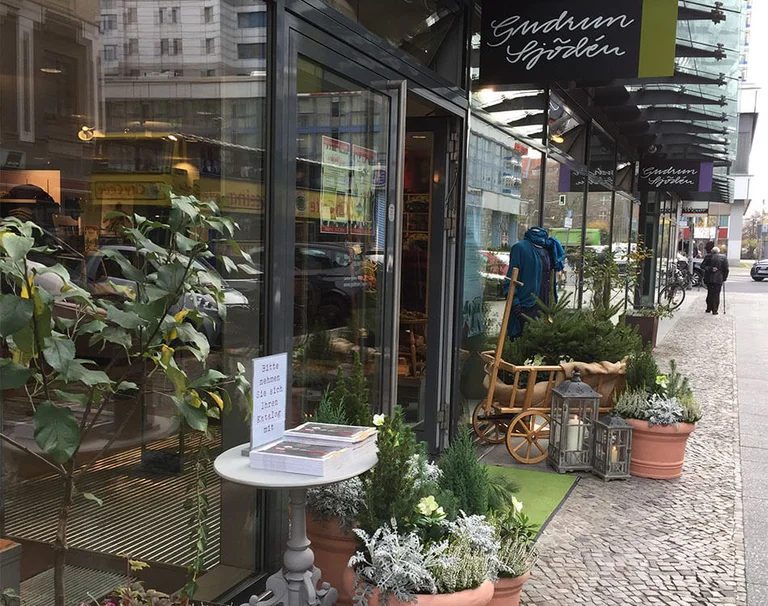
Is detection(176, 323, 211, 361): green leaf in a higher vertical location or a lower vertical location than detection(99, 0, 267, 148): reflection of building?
lower

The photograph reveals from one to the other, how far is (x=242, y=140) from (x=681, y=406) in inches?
150

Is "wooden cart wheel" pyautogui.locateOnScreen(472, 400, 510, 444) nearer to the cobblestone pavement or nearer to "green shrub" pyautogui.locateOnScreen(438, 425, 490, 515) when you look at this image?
the cobblestone pavement

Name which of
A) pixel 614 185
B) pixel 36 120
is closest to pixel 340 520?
pixel 36 120

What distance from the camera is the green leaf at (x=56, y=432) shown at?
1.50 metres

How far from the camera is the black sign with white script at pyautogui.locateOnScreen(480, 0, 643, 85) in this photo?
487 centimetres

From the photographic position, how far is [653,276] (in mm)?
19625

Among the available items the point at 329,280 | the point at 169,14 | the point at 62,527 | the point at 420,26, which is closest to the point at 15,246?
the point at 62,527

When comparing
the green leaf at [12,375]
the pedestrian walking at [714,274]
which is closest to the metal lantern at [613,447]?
the green leaf at [12,375]

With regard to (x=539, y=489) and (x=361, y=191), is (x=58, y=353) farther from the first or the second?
(x=539, y=489)

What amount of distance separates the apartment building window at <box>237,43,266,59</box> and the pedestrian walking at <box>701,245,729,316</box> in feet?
55.1

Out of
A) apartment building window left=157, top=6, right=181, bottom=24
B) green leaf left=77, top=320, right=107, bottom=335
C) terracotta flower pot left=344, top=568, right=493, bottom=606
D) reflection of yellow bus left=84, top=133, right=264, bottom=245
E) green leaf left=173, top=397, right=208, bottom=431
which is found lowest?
terracotta flower pot left=344, top=568, right=493, bottom=606

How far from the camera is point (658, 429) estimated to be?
522 cm

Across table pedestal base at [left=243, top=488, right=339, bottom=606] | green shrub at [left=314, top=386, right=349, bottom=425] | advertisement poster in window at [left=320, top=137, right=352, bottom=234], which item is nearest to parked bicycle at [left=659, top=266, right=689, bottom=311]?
advertisement poster in window at [left=320, top=137, right=352, bottom=234]

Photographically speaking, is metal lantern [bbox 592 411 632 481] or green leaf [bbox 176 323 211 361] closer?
green leaf [bbox 176 323 211 361]
